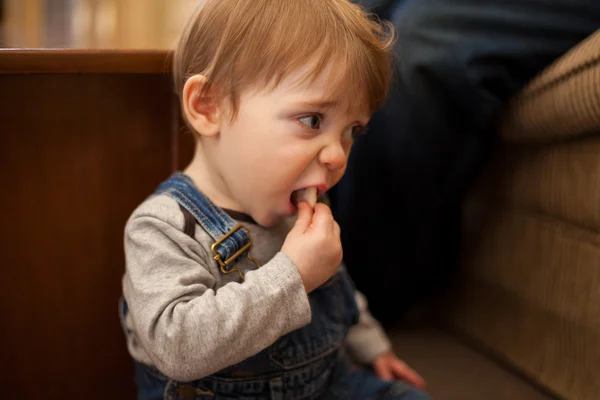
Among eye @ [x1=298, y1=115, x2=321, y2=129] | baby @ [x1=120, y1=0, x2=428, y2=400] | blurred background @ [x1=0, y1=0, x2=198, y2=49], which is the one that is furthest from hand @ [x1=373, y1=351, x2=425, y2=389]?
blurred background @ [x1=0, y1=0, x2=198, y2=49]

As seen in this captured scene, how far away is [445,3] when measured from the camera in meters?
0.79

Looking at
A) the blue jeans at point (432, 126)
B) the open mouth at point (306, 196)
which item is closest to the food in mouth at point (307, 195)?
the open mouth at point (306, 196)

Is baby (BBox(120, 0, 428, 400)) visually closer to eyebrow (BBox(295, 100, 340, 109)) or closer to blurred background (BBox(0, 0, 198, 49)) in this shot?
eyebrow (BBox(295, 100, 340, 109))

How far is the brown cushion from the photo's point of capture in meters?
0.68

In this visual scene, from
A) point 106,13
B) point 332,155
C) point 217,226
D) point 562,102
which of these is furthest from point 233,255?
point 106,13

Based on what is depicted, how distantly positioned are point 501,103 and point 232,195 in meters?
0.38

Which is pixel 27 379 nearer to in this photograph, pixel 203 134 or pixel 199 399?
pixel 199 399

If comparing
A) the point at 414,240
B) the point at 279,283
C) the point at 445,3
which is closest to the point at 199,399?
the point at 279,283

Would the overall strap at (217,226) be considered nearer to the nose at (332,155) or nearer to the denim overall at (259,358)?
the denim overall at (259,358)

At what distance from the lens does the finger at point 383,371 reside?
2.67 ft

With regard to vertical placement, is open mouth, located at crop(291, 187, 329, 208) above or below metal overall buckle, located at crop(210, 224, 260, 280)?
above

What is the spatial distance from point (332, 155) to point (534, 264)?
15.0 inches

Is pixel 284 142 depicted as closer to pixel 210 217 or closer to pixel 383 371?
pixel 210 217

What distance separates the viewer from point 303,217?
24.7 inches
